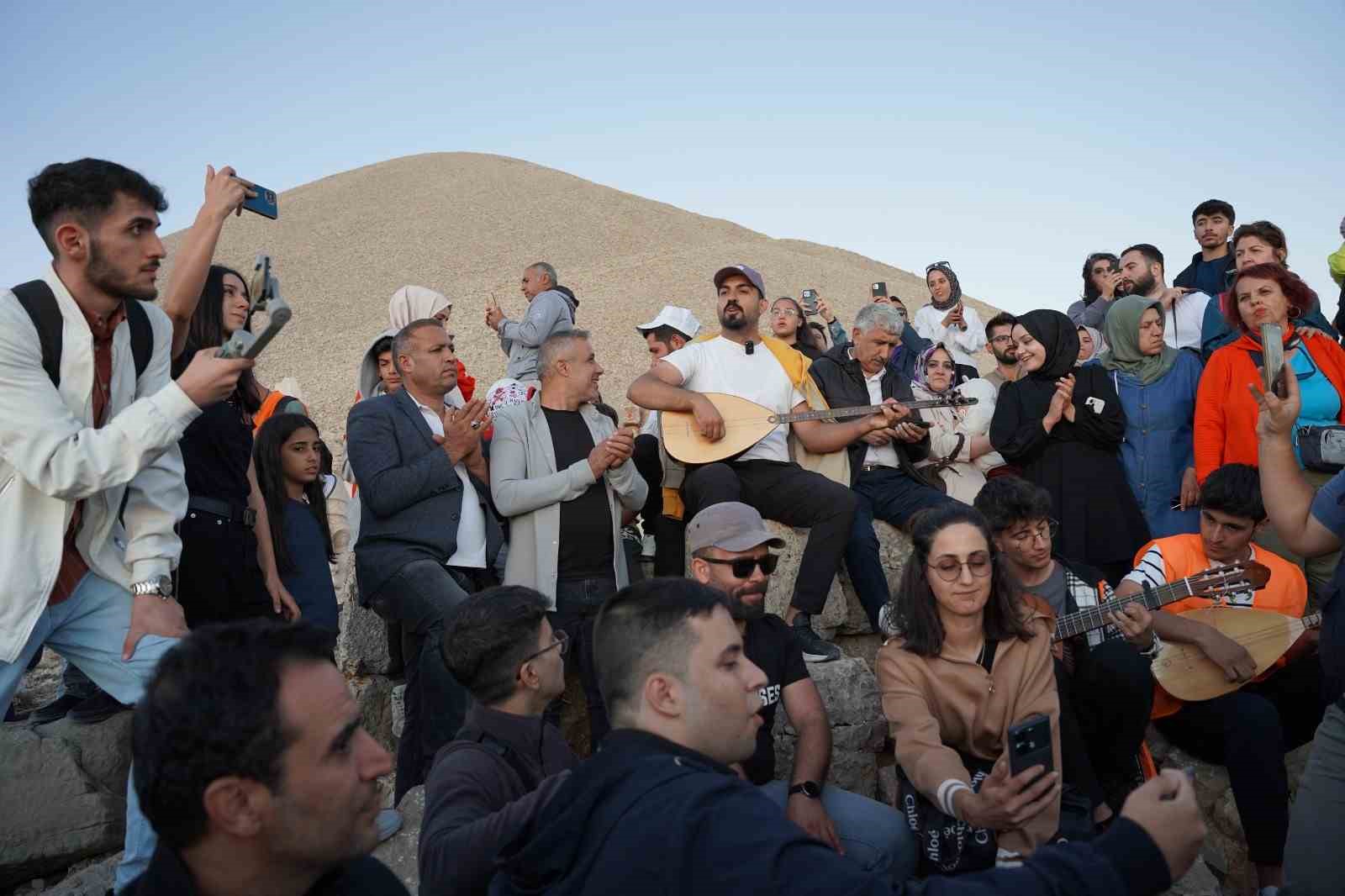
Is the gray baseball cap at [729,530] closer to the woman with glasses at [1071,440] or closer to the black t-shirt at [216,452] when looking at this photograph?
the black t-shirt at [216,452]

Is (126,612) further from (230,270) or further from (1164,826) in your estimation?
(1164,826)

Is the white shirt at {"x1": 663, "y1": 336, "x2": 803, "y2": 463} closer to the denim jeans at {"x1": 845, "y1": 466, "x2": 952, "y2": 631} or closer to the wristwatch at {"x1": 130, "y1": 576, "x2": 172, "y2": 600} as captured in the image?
the denim jeans at {"x1": 845, "y1": 466, "x2": 952, "y2": 631}

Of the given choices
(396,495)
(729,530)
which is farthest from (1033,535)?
(396,495)

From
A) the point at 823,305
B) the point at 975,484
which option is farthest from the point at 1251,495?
the point at 823,305

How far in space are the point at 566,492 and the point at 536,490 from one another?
0.47 feet

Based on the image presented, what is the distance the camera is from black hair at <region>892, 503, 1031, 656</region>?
156 inches

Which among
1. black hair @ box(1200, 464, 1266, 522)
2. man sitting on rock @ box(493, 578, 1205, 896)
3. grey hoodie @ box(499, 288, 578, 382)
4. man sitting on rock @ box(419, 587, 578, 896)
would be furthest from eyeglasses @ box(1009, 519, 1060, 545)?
grey hoodie @ box(499, 288, 578, 382)

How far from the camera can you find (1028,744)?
2.91 metres

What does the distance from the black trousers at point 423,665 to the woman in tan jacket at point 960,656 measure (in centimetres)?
190

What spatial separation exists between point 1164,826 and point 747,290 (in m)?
5.17

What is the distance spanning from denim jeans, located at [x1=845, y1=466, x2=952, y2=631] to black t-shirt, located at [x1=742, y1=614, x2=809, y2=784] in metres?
1.83

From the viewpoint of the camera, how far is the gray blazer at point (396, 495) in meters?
5.05

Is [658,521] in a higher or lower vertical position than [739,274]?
lower

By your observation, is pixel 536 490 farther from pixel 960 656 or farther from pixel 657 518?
pixel 960 656
